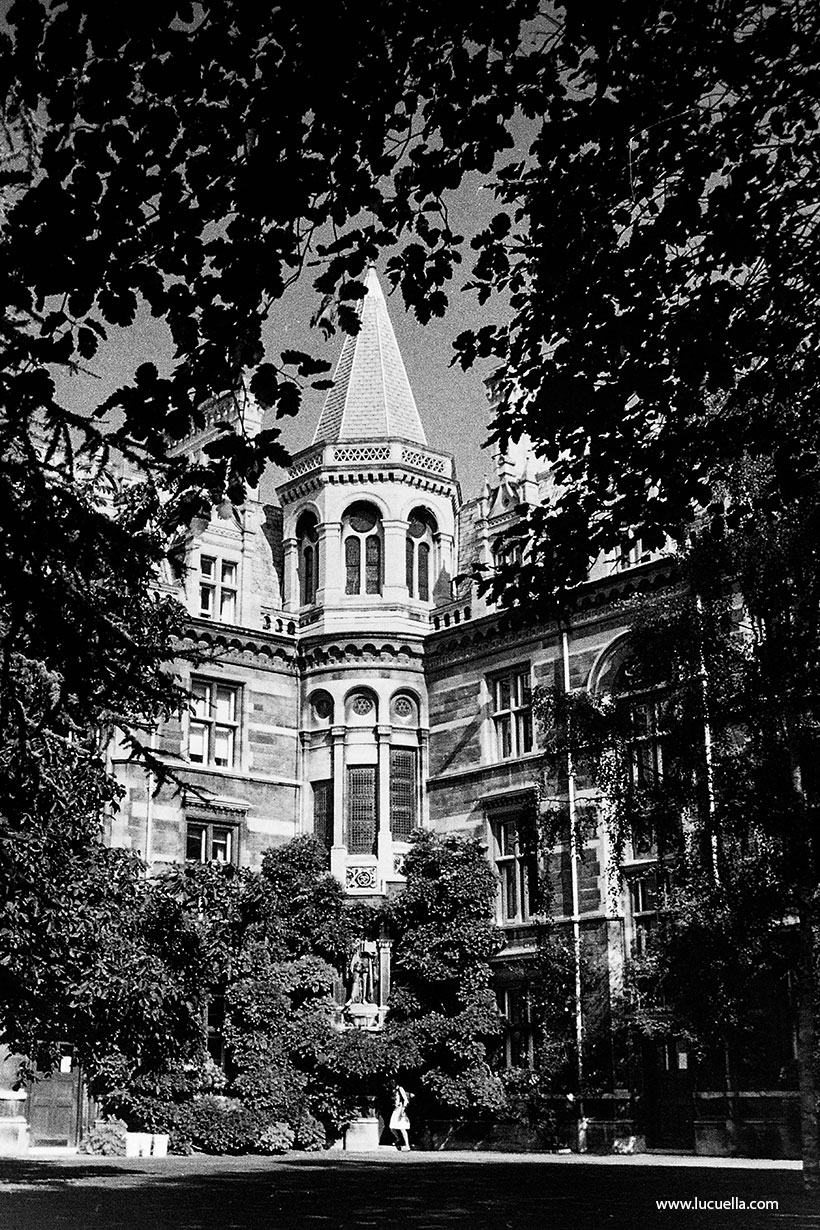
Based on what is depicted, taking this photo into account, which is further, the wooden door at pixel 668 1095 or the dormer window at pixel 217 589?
the dormer window at pixel 217 589

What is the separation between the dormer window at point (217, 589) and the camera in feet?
128

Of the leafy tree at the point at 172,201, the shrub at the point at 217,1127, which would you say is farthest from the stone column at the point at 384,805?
the leafy tree at the point at 172,201

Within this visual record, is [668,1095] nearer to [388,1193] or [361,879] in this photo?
[361,879]

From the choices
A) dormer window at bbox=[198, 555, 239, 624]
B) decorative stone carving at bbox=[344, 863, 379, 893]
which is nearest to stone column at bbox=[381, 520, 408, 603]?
dormer window at bbox=[198, 555, 239, 624]

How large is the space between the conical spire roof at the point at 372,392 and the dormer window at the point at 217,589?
174 inches

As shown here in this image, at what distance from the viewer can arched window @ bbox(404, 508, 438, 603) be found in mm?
40156

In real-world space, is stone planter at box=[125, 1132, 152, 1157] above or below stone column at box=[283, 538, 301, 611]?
below

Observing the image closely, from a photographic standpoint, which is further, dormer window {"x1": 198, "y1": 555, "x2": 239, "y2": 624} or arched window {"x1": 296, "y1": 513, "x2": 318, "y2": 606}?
arched window {"x1": 296, "y1": 513, "x2": 318, "y2": 606}

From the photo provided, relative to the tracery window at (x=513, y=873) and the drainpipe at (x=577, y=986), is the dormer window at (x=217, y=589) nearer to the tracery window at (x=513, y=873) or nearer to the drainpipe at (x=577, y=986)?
the tracery window at (x=513, y=873)

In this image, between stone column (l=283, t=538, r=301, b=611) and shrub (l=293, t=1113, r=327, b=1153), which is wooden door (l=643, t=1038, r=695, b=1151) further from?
stone column (l=283, t=538, r=301, b=611)

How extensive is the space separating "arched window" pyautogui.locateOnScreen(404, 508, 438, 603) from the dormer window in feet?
15.2

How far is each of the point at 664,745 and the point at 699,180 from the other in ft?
41.0

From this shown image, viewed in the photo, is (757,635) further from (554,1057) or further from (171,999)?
(554,1057)

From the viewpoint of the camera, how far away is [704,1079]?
3062cm
